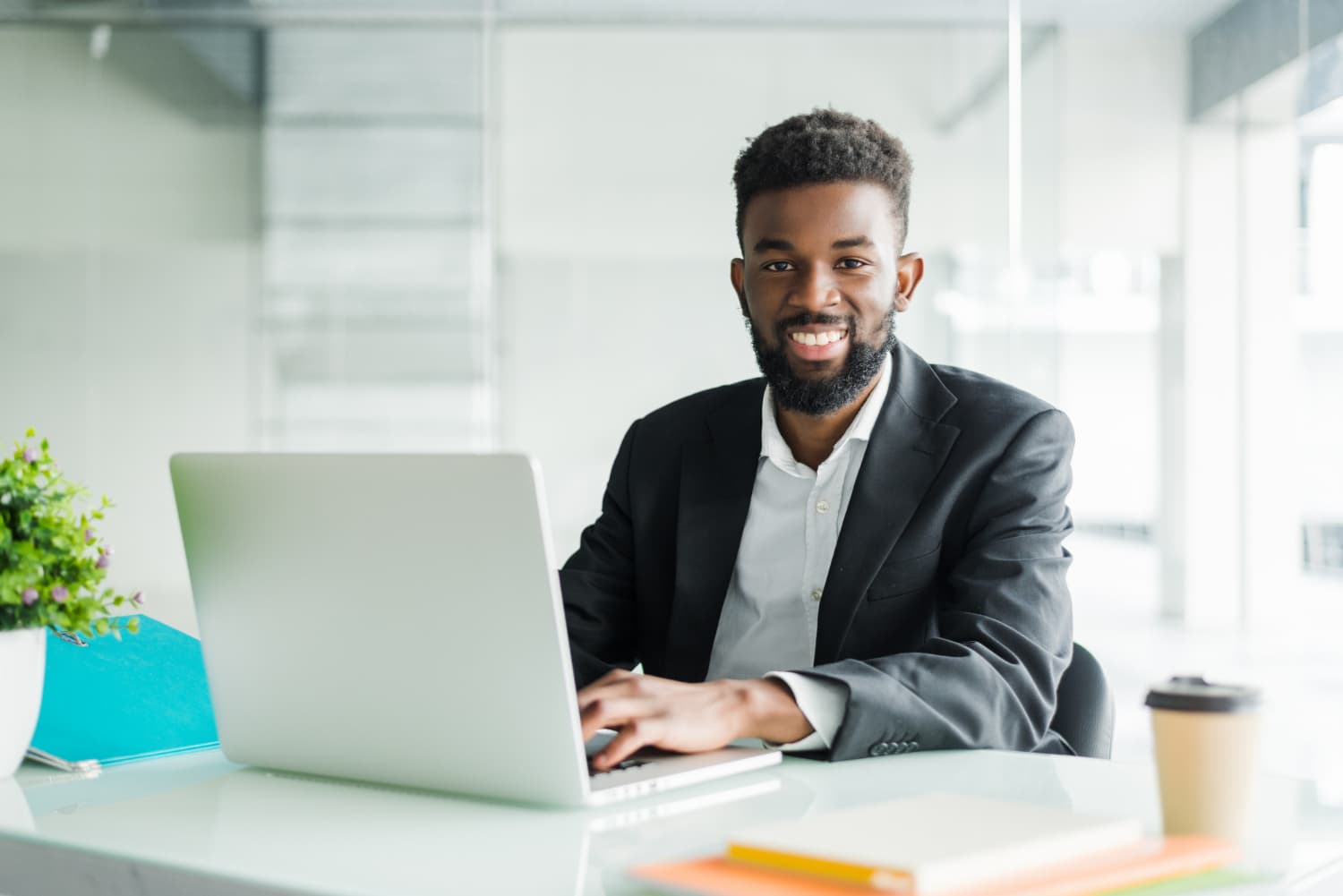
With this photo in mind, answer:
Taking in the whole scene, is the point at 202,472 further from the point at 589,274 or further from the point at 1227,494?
the point at 1227,494

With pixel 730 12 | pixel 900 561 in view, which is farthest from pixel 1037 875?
pixel 730 12

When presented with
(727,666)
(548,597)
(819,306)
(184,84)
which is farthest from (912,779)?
(184,84)

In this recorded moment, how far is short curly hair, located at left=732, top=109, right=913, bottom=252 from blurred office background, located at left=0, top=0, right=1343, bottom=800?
255 centimetres

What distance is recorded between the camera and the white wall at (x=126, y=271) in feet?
15.0

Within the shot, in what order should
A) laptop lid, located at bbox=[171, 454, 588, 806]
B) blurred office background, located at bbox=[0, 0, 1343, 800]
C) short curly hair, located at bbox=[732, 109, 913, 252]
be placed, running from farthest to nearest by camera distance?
blurred office background, located at bbox=[0, 0, 1343, 800]
short curly hair, located at bbox=[732, 109, 913, 252]
laptop lid, located at bbox=[171, 454, 588, 806]

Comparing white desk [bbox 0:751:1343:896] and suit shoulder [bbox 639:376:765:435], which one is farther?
suit shoulder [bbox 639:376:765:435]

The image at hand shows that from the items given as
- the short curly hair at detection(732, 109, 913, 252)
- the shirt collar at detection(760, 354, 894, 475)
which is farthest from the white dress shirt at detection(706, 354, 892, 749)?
the short curly hair at detection(732, 109, 913, 252)

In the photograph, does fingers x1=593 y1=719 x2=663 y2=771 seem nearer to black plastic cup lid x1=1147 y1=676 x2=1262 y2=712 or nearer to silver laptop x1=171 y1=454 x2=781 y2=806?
silver laptop x1=171 y1=454 x2=781 y2=806

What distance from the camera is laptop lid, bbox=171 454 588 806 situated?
991 millimetres

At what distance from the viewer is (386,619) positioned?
107 centimetres

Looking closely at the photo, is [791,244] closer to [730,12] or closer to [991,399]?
[991,399]

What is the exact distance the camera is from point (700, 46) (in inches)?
178

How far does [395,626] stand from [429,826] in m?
0.16

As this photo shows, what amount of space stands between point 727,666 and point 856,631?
20 centimetres
